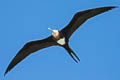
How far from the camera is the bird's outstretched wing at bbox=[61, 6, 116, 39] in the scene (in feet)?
58.5

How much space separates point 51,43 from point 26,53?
4.03 feet

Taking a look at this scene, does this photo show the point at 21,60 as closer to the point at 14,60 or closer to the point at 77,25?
the point at 14,60

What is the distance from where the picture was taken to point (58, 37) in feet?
60.1

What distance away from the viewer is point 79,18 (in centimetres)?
1834

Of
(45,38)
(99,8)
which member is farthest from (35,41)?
(99,8)

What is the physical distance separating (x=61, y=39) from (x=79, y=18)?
1.20 metres

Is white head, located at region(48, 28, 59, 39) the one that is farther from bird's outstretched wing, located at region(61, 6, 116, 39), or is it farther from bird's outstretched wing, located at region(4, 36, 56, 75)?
bird's outstretched wing, located at region(4, 36, 56, 75)

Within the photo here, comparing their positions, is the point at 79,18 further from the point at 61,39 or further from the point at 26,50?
the point at 26,50

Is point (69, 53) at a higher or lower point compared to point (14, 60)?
lower

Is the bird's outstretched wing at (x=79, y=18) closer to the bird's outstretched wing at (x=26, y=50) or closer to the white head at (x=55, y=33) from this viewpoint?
the white head at (x=55, y=33)

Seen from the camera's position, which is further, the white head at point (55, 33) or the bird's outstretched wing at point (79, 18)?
the white head at point (55, 33)

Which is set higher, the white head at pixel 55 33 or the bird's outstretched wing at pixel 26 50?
the bird's outstretched wing at pixel 26 50

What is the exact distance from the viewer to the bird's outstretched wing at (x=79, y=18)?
17.8 meters

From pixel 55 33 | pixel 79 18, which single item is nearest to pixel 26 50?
pixel 55 33
